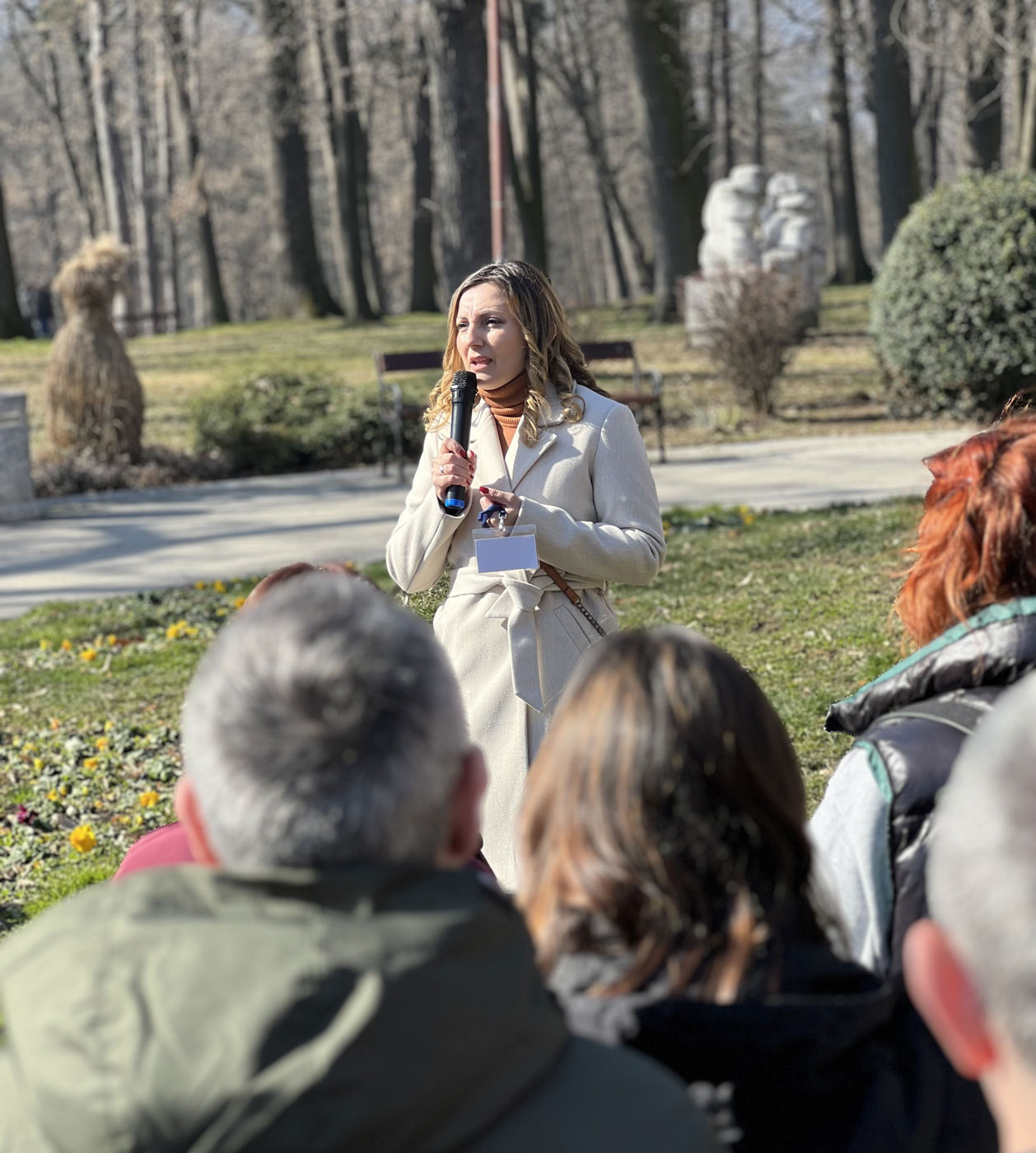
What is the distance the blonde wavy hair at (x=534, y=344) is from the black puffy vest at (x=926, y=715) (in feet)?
5.15

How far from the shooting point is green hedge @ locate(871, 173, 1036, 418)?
552 inches

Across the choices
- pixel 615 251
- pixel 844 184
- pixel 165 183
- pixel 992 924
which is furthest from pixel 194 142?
pixel 992 924

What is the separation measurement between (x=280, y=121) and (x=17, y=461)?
1796cm

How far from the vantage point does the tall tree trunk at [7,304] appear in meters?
27.3

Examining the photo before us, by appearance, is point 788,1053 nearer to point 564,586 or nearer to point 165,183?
point 564,586

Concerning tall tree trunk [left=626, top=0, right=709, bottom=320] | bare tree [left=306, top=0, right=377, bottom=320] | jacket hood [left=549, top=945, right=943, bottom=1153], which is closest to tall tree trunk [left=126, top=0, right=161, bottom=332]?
bare tree [left=306, top=0, right=377, bottom=320]

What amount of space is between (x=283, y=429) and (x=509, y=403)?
34.5ft

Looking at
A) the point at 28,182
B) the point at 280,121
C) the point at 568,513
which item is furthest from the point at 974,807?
the point at 28,182

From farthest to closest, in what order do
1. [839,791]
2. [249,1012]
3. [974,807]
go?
1. [839,791]
2. [249,1012]
3. [974,807]

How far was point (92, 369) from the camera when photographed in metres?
13.4

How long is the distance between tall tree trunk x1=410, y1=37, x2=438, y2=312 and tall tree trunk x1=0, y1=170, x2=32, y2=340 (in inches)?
323

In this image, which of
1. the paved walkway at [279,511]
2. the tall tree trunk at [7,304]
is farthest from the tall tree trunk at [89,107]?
the paved walkway at [279,511]

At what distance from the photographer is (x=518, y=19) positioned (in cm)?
3033

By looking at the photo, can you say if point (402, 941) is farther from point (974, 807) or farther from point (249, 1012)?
point (974, 807)
